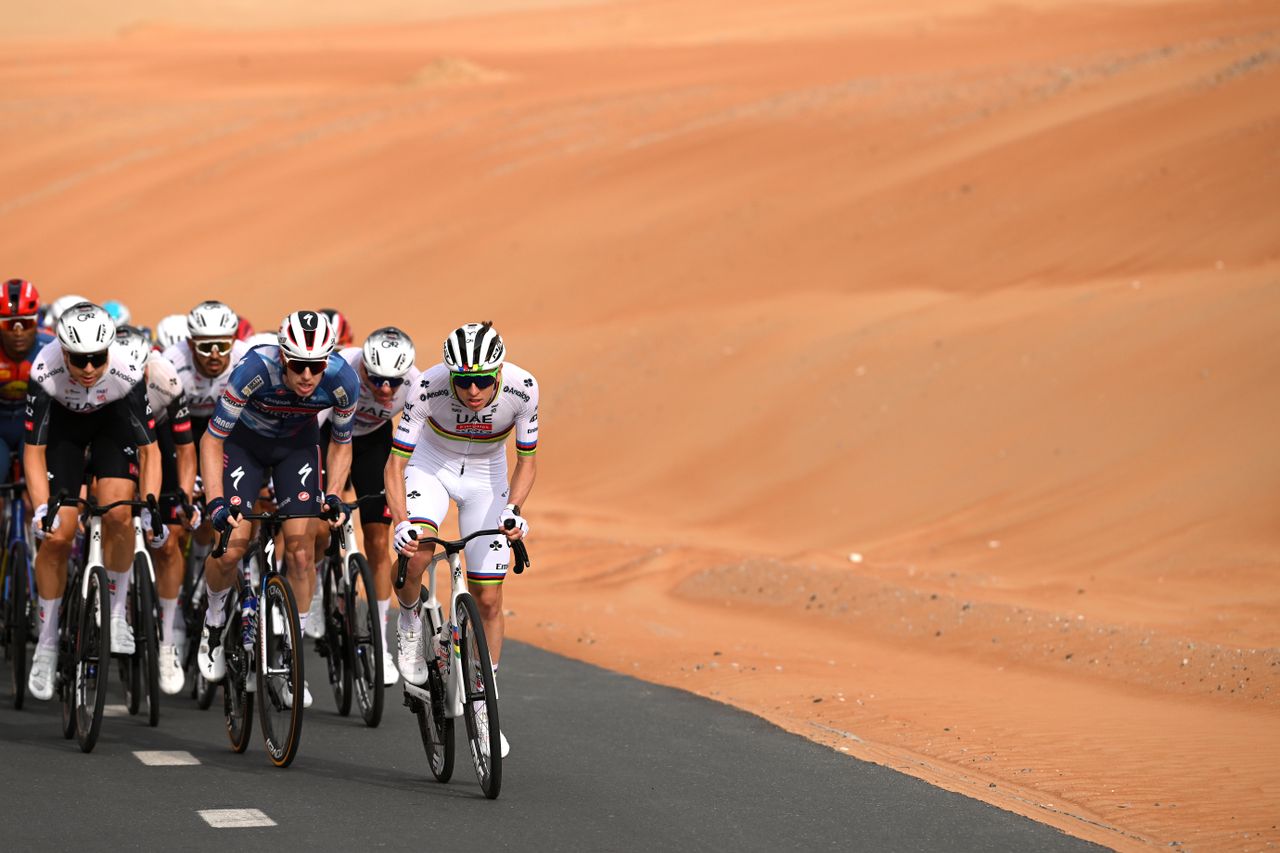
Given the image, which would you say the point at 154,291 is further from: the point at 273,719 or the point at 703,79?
the point at 273,719

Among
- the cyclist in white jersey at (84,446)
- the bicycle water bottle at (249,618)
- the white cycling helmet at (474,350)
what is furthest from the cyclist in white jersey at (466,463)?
the cyclist in white jersey at (84,446)

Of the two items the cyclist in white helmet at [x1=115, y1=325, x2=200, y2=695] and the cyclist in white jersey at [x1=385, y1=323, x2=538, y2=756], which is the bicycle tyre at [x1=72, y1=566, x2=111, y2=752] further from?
the cyclist in white jersey at [x1=385, y1=323, x2=538, y2=756]

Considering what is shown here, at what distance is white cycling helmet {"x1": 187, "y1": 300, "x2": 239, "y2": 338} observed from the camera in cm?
1030

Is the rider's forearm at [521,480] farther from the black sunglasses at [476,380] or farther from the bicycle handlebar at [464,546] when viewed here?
the black sunglasses at [476,380]

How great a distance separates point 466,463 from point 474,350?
0.91m

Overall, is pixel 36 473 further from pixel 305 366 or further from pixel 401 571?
pixel 401 571

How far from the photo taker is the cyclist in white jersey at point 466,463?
8.43m

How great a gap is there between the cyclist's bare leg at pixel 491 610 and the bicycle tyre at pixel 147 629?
171 centimetres

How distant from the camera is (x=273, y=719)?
368 inches

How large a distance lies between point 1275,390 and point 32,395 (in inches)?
578

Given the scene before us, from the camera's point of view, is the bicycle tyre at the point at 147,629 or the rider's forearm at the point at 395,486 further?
the bicycle tyre at the point at 147,629

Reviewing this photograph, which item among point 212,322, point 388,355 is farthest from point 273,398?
point 212,322

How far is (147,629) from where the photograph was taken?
9.05 metres

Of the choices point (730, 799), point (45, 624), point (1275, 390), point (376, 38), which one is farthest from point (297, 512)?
point (376, 38)
